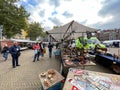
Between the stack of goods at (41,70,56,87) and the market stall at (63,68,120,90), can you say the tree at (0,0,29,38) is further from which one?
the market stall at (63,68,120,90)

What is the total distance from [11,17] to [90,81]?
35.0 meters

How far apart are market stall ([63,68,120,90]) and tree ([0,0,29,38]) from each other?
107 ft

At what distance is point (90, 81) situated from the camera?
4.95 metres

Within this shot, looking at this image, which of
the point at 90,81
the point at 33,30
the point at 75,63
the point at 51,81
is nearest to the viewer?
the point at 90,81

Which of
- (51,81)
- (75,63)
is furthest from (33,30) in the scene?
(51,81)

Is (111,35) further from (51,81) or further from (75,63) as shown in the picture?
(51,81)

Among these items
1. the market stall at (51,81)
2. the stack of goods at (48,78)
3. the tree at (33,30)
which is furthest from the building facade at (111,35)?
the market stall at (51,81)

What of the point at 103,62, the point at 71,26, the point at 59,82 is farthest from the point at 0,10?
the point at 59,82

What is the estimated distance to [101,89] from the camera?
4621mm

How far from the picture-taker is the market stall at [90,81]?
473 centimetres

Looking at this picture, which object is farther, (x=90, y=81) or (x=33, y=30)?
(x=33, y=30)

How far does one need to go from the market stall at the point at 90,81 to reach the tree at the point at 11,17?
32761 millimetres

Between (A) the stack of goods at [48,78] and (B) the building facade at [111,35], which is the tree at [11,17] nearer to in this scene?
(A) the stack of goods at [48,78]

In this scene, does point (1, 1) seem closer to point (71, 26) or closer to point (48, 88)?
point (71, 26)
